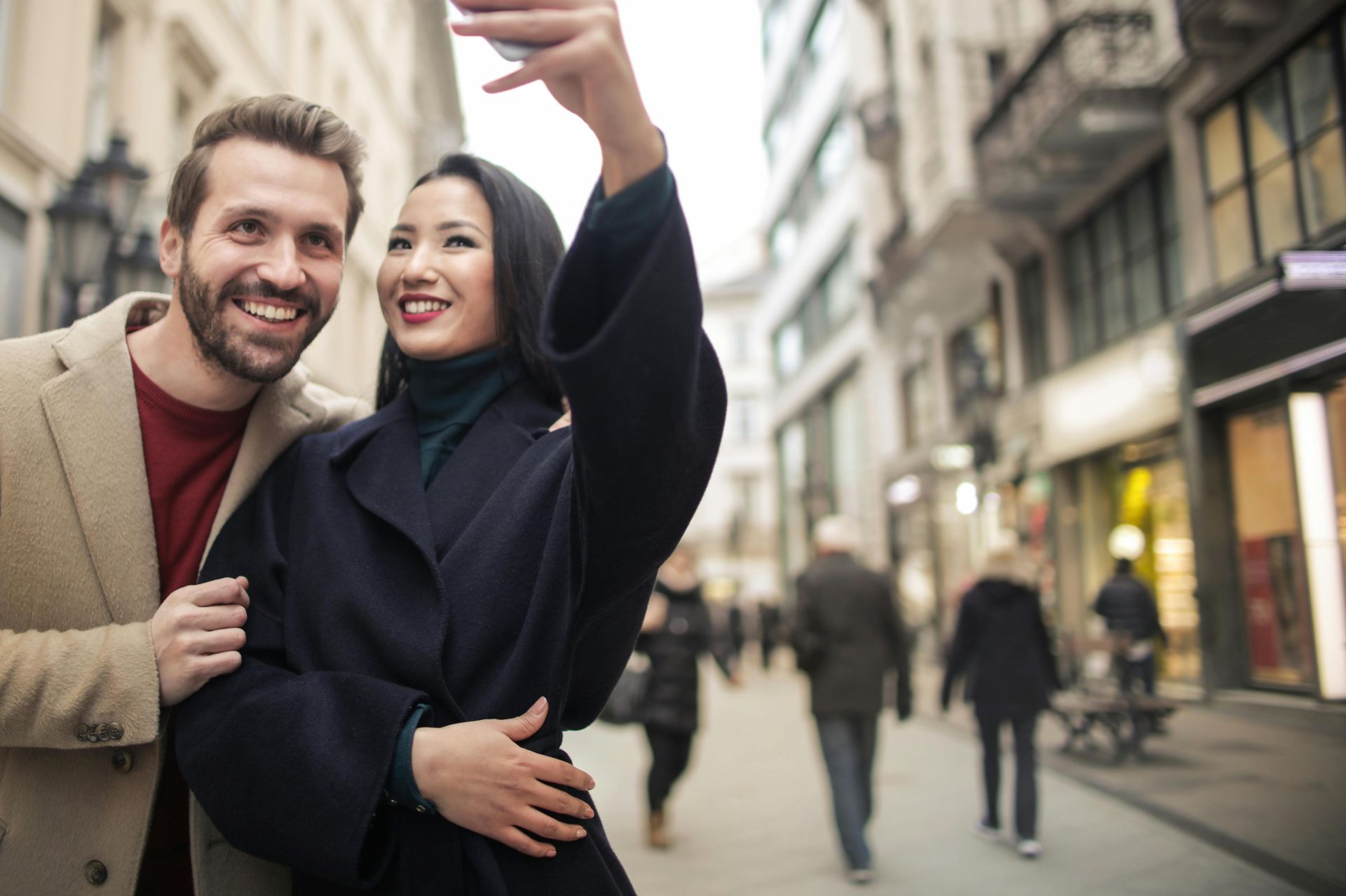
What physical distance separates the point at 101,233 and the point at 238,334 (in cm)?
578

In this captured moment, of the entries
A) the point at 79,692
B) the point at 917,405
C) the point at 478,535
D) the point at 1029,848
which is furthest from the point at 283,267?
the point at 917,405

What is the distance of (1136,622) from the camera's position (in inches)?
420

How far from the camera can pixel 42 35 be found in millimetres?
9195

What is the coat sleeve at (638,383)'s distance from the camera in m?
1.16

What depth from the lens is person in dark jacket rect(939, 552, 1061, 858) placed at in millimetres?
6773

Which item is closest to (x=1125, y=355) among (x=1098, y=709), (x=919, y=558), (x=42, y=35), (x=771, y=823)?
(x=1098, y=709)

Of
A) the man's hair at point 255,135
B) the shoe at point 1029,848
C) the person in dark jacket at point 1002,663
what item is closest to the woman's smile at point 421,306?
the man's hair at point 255,135

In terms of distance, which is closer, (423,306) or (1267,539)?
(423,306)

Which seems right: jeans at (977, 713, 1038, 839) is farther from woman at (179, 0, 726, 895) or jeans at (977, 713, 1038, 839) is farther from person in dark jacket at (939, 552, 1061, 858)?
woman at (179, 0, 726, 895)

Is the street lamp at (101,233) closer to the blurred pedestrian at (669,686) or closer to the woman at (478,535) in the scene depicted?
the blurred pedestrian at (669,686)

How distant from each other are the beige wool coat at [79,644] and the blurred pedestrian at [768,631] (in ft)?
69.8

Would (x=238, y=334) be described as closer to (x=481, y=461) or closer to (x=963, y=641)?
(x=481, y=461)

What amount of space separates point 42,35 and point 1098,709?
10.4 m

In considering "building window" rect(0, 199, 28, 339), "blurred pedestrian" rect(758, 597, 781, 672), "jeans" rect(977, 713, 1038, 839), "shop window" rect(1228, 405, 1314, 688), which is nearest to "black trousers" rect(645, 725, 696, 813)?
"jeans" rect(977, 713, 1038, 839)
